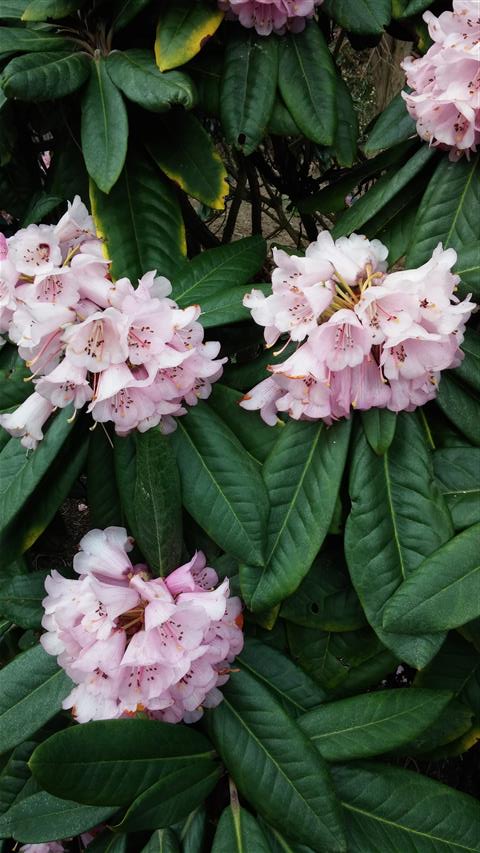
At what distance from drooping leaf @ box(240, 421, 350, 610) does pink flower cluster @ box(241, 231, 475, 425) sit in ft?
0.12

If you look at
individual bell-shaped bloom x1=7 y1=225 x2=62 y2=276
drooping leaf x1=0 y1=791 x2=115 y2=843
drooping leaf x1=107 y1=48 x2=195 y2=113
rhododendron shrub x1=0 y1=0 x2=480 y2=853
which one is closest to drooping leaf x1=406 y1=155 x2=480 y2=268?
rhododendron shrub x1=0 y1=0 x2=480 y2=853

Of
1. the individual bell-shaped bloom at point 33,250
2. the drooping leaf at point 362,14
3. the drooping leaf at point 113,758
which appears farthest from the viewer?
the drooping leaf at point 362,14

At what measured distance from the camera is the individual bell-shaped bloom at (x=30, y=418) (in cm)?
94

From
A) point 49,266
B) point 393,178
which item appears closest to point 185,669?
point 49,266

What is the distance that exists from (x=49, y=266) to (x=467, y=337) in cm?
54

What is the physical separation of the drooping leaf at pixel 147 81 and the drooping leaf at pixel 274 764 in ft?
2.52

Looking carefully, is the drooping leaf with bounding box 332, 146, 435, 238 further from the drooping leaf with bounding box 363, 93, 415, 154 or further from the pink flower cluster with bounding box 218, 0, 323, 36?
the pink flower cluster with bounding box 218, 0, 323, 36

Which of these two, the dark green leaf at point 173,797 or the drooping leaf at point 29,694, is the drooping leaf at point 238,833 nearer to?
the dark green leaf at point 173,797

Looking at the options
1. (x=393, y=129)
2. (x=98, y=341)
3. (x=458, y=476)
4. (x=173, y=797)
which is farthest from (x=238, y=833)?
(x=393, y=129)

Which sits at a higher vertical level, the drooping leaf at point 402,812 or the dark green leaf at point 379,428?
the dark green leaf at point 379,428

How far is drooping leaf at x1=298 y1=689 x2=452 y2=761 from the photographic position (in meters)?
0.97

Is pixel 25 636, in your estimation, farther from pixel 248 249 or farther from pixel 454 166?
pixel 454 166

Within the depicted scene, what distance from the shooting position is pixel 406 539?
92cm

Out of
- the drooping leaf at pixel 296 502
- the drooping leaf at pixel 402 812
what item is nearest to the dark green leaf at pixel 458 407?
the drooping leaf at pixel 296 502
